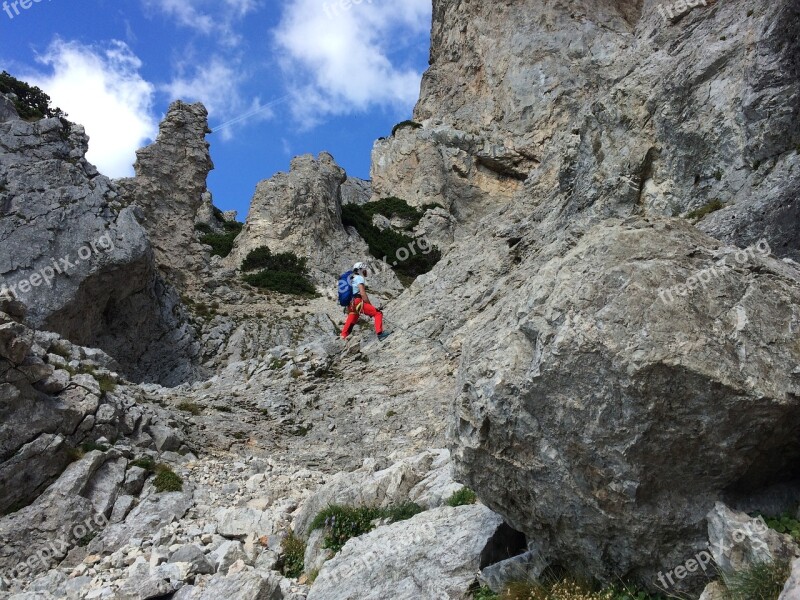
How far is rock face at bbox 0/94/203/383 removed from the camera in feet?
62.0

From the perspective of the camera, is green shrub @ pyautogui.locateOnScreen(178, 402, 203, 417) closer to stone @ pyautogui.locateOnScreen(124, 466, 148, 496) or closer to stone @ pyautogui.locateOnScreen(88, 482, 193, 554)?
stone @ pyautogui.locateOnScreen(124, 466, 148, 496)

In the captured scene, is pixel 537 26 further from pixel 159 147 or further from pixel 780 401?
pixel 780 401

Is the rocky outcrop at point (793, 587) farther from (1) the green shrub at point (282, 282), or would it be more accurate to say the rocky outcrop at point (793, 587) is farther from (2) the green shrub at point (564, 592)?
(1) the green shrub at point (282, 282)

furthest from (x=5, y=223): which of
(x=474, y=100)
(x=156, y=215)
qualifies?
(x=474, y=100)

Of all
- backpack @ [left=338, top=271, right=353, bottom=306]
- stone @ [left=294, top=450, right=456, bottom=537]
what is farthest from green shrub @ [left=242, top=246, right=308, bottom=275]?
stone @ [left=294, top=450, right=456, bottom=537]

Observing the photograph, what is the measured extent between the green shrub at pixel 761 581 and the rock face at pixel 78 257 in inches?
768

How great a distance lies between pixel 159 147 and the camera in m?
30.3

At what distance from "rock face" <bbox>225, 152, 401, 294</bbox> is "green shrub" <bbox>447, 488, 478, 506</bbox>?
1192 inches

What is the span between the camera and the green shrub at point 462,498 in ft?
21.1

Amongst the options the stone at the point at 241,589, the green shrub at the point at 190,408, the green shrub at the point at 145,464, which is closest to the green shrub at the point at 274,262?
the green shrub at the point at 190,408

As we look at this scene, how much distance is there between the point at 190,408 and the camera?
15.0 metres

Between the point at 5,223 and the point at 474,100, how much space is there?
3882cm

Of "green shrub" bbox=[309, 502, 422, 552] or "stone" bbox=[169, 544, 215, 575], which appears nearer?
"green shrub" bbox=[309, 502, 422, 552]

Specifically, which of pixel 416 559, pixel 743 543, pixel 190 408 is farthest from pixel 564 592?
pixel 190 408
